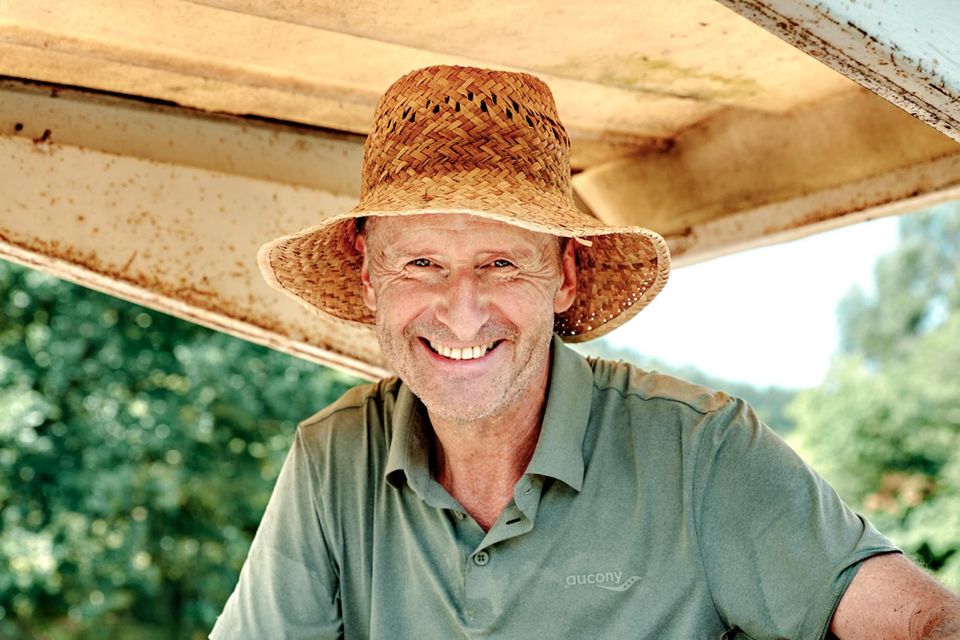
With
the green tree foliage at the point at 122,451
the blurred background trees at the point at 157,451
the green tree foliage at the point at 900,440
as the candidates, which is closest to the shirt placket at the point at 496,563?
the green tree foliage at the point at 900,440

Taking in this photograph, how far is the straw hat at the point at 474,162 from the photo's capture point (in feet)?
7.61

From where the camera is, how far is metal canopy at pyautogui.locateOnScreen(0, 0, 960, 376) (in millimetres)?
2527

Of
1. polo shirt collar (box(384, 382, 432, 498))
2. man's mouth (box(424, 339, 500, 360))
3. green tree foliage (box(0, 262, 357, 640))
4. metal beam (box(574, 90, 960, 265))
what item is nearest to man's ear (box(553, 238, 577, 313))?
man's mouth (box(424, 339, 500, 360))

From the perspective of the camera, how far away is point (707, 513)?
7.82 feet

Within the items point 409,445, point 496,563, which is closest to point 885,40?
point 496,563

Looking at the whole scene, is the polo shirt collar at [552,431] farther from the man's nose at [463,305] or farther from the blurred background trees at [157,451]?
the blurred background trees at [157,451]

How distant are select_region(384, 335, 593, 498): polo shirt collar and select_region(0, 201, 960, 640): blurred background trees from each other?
726cm

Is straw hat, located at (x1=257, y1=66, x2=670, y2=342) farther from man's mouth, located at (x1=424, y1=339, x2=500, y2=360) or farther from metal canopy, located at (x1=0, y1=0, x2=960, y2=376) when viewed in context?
man's mouth, located at (x1=424, y1=339, x2=500, y2=360)

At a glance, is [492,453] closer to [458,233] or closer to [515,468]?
[515,468]

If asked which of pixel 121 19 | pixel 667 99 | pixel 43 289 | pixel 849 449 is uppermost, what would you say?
pixel 121 19

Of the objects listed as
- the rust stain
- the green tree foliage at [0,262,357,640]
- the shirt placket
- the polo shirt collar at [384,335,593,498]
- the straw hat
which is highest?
the straw hat

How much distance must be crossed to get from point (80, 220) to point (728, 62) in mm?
1374

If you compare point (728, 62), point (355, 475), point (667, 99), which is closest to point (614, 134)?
point (667, 99)

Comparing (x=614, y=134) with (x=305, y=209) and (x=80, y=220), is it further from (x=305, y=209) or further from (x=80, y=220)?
(x=80, y=220)
